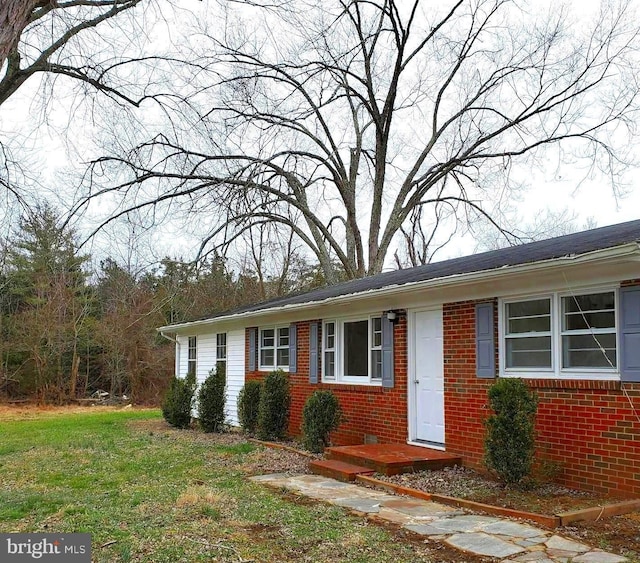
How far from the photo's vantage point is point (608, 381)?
6496 millimetres

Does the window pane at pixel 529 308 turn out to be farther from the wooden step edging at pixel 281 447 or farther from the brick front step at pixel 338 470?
the wooden step edging at pixel 281 447

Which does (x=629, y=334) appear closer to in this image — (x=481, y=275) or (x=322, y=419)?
(x=481, y=275)

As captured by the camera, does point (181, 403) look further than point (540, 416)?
Yes

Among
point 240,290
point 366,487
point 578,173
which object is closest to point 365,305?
point 366,487

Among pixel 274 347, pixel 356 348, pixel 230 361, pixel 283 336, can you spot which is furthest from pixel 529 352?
pixel 230 361

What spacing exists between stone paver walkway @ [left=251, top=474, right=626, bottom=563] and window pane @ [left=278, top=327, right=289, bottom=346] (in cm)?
557

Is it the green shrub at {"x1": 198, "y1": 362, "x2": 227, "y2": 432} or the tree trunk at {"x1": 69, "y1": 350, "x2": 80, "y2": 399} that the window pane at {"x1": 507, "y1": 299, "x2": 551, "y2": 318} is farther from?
the tree trunk at {"x1": 69, "y1": 350, "x2": 80, "y2": 399}

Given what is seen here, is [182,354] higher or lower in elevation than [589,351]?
lower

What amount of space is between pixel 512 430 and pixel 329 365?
5022 mm

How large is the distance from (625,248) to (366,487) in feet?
12.5

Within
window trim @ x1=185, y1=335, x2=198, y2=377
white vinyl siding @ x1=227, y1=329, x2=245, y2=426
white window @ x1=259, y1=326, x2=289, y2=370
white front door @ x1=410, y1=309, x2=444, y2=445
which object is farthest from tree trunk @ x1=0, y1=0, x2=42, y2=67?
window trim @ x1=185, y1=335, x2=198, y2=377

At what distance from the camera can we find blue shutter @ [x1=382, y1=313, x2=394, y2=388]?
9711mm

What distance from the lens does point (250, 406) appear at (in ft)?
41.9

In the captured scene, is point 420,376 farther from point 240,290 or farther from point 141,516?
point 240,290
